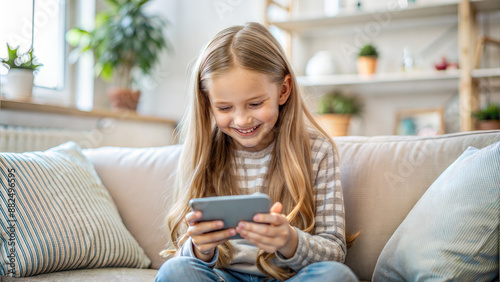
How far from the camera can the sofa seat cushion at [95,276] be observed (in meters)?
1.22

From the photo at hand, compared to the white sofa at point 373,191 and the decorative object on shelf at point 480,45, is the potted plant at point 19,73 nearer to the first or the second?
the white sofa at point 373,191

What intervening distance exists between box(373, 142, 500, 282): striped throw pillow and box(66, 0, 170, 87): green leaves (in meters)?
2.10

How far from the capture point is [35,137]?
2.28 meters

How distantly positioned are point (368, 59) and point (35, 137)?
1801mm

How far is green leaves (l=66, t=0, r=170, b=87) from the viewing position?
110 inches

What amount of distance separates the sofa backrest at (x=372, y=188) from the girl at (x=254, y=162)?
79 mm

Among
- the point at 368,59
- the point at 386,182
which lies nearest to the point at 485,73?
the point at 368,59

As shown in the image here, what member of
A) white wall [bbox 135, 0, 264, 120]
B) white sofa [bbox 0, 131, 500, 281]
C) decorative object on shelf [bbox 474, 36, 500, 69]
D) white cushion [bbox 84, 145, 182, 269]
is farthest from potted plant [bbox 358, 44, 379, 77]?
white cushion [bbox 84, 145, 182, 269]

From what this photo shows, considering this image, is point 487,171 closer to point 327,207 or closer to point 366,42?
point 327,207

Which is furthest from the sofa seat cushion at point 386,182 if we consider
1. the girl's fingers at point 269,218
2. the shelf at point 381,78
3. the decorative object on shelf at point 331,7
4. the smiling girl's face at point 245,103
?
the decorative object on shelf at point 331,7

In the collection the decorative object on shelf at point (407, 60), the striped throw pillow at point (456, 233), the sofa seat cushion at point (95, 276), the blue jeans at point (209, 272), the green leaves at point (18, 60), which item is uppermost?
the decorative object on shelf at point (407, 60)

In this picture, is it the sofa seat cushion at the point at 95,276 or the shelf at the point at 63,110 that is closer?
the sofa seat cushion at the point at 95,276

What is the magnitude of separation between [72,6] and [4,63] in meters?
0.92

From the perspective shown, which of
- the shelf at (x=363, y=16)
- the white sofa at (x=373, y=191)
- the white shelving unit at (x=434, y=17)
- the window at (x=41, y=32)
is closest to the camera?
the white sofa at (x=373, y=191)
